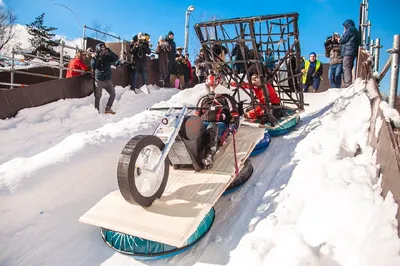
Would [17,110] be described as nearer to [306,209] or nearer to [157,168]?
[157,168]

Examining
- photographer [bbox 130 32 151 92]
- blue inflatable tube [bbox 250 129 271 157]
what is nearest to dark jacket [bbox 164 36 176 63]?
photographer [bbox 130 32 151 92]

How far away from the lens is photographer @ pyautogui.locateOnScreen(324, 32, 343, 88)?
8.31 meters

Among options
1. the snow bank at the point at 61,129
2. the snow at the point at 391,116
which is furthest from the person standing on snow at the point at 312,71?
the snow at the point at 391,116

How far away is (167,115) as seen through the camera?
125 inches

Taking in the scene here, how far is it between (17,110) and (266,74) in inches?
211

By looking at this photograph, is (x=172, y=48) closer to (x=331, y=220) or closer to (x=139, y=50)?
(x=139, y=50)

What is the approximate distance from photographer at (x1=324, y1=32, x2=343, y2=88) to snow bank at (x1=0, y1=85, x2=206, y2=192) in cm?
405

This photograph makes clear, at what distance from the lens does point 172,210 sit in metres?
2.71

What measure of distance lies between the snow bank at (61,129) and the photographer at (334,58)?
4053 mm

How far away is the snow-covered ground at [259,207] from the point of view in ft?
6.70

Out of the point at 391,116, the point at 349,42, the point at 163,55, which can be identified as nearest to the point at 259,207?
the point at 391,116

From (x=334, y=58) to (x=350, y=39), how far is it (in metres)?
1.14

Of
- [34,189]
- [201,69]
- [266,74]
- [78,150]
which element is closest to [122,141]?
[78,150]

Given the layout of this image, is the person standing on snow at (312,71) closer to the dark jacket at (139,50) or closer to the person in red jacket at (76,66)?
the dark jacket at (139,50)
